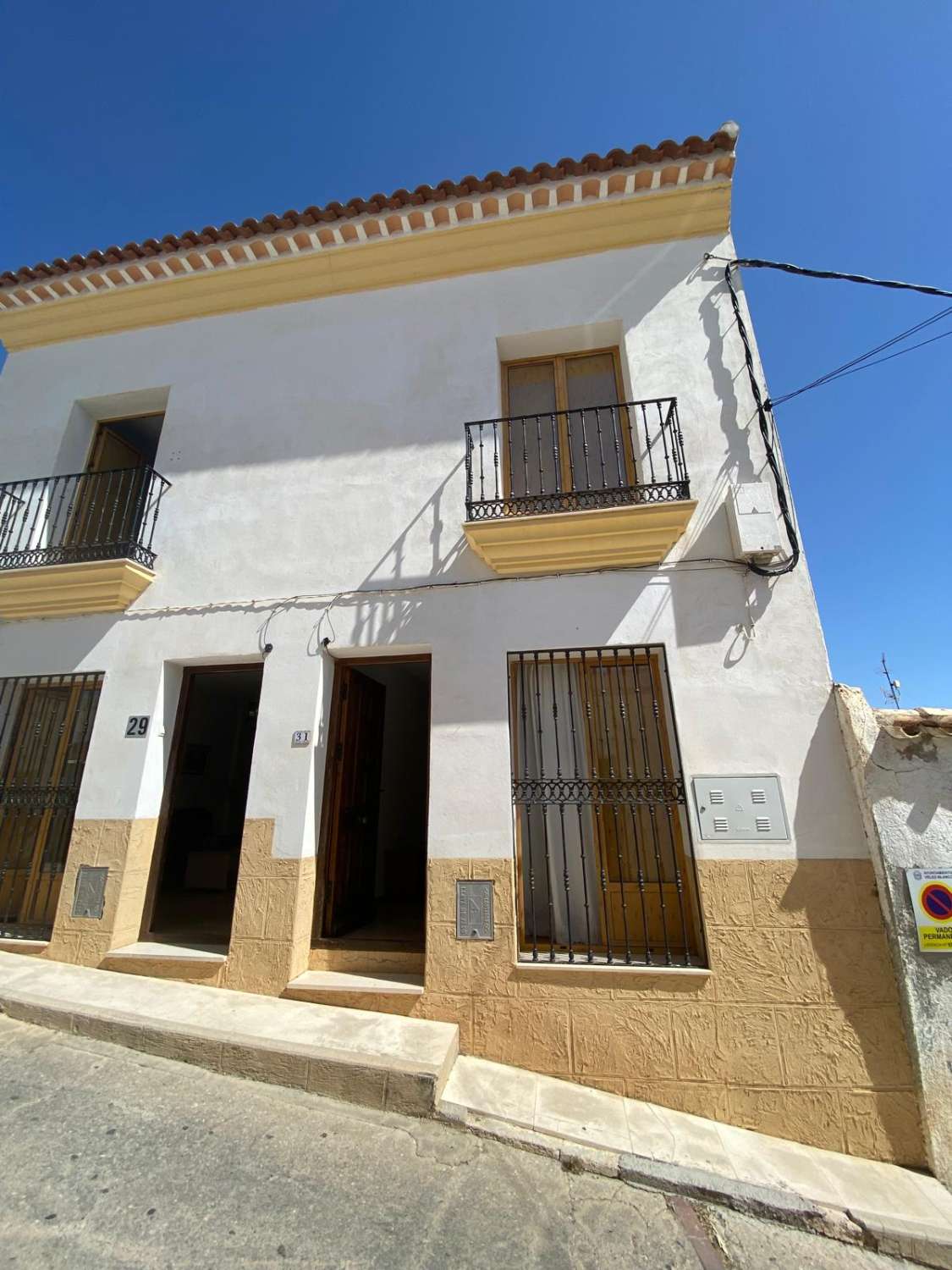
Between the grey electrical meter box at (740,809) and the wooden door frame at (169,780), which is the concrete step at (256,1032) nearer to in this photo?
the wooden door frame at (169,780)

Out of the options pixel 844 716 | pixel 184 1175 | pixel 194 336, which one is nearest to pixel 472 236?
pixel 194 336

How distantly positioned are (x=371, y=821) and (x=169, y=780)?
1799 millimetres

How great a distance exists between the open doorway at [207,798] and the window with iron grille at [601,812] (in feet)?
8.51

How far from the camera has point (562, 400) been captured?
4.92 m

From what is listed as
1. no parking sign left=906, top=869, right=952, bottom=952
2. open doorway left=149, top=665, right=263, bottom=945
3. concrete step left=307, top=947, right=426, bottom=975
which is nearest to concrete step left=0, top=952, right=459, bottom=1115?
concrete step left=307, top=947, right=426, bottom=975

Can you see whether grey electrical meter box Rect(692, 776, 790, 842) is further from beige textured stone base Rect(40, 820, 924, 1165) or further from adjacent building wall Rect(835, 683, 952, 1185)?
adjacent building wall Rect(835, 683, 952, 1185)

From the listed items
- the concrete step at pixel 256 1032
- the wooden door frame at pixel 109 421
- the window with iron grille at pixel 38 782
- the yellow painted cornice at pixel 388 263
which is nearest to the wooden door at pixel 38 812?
the window with iron grille at pixel 38 782

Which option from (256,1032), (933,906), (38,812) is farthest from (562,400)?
(38,812)

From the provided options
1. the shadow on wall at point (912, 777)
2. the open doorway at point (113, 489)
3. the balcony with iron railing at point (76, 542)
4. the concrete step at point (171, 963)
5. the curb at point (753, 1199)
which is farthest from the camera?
the open doorway at point (113, 489)

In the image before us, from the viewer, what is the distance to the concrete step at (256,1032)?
2.72 meters

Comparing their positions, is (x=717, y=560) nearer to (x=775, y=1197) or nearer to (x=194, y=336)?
(x=775, y=1197)

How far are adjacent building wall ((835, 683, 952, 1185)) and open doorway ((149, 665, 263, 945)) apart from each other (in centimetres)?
464

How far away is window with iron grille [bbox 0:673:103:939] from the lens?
4586 millimetres

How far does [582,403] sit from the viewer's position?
499cm
